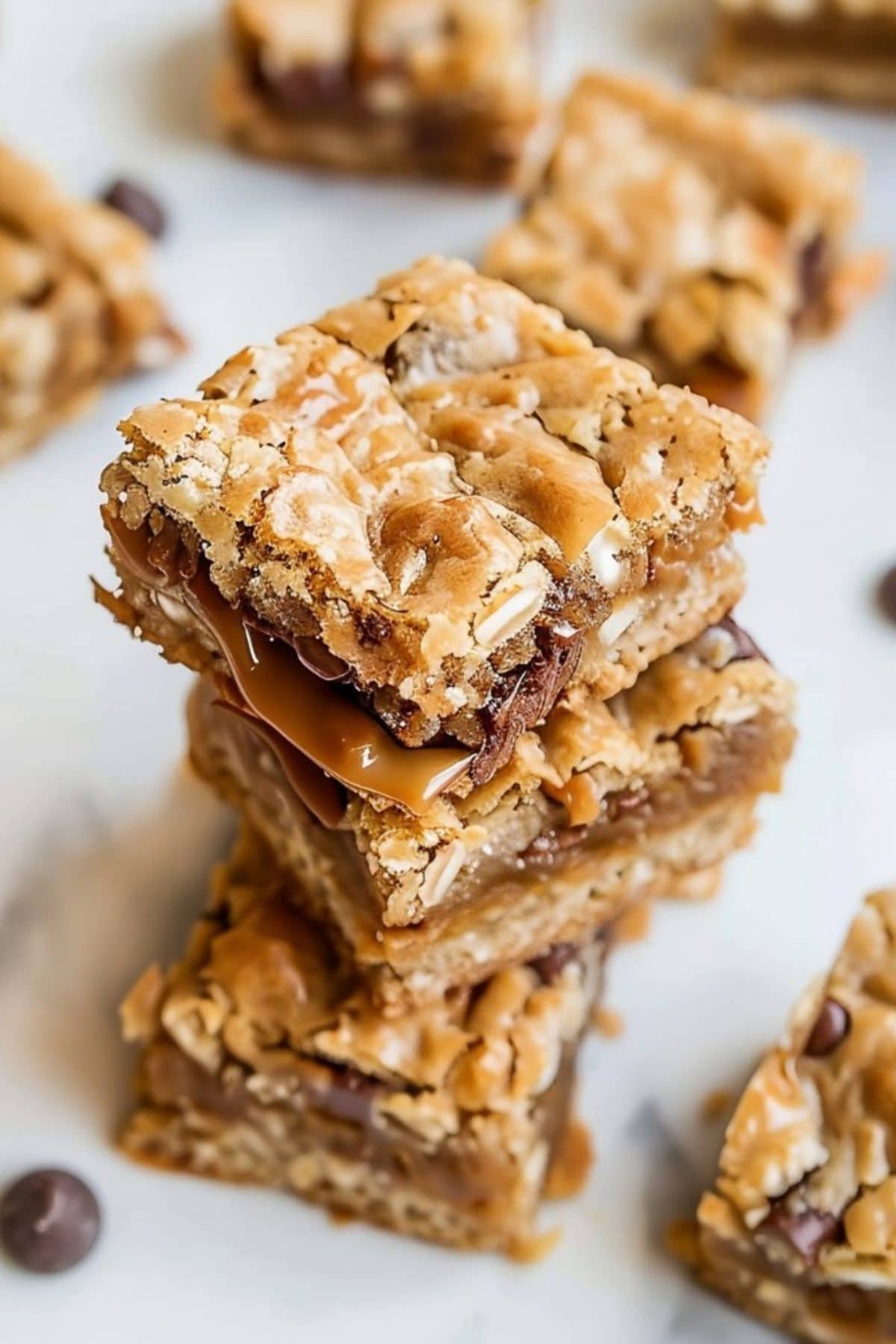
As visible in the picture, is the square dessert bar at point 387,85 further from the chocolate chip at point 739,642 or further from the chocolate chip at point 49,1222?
the chocolate chip at point 49,1222

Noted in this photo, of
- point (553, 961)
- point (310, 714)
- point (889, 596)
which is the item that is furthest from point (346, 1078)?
point (889, 596)

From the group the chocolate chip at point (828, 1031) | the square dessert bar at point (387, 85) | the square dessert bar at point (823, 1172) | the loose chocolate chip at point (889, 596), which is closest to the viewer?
Result: the square dessert bar at point (823, 1172)

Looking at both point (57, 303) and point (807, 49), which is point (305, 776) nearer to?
point (57, 303)

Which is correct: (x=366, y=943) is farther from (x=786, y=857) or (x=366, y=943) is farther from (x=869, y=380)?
(x=869, y=380)

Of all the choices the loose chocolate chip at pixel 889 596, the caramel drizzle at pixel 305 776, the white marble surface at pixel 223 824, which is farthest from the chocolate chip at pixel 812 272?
the caramel drizzle at pixel 305 776

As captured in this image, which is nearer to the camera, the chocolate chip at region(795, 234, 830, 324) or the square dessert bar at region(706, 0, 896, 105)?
the chocolate chip at region(795, 234, 830, 324)

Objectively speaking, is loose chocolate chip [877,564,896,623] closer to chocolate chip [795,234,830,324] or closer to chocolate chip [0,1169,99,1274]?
chocolate chip [795,234,830,324]

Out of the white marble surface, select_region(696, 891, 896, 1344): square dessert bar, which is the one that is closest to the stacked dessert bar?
the white marble surface

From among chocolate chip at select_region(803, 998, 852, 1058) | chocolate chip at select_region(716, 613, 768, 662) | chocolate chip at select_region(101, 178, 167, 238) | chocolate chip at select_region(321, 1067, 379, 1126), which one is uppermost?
chocolate chip at select_region(101, 178, 167, 238)
